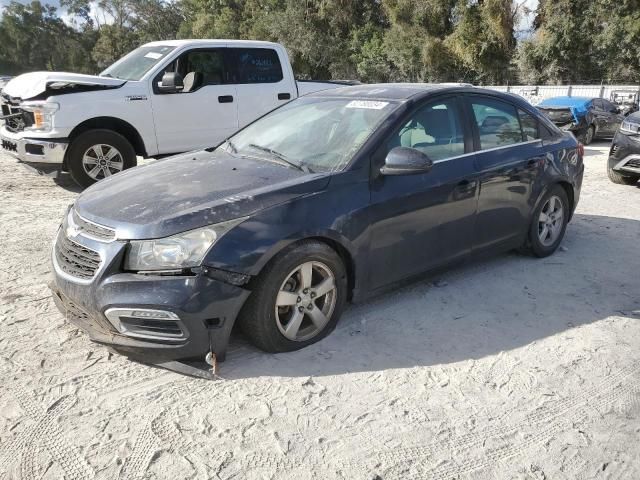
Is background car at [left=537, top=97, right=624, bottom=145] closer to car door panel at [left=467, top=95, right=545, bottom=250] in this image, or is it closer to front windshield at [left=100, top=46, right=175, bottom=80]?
front windshield at [left=100, top=46, right=175, bottom=80]

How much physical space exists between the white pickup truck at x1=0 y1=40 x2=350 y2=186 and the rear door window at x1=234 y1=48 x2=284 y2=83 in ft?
0.05

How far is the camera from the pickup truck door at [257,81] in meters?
8.54

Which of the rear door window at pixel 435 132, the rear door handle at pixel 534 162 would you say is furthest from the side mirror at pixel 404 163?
the rear door handle at pixel 534 162

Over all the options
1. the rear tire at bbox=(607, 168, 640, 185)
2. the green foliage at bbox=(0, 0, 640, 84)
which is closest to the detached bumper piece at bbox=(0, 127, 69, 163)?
the rear tire at bbox=(607, 168, 640, 185)

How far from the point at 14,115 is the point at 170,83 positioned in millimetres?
2065

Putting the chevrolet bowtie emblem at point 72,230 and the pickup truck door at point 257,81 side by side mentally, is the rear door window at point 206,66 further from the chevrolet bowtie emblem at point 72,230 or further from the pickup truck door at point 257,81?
the chevrolet bowtie emblem at point 72,230

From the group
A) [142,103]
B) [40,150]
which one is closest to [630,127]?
[142,103]

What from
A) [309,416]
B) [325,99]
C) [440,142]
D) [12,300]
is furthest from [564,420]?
[12,300]

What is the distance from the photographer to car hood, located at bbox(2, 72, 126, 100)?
23.1 ft

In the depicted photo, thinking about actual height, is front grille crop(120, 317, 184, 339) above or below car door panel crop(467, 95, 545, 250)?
below

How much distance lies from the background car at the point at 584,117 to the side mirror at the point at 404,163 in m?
11.9

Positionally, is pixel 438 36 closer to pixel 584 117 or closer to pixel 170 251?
pixel 584 117

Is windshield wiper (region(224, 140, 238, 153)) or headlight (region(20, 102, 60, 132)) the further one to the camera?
headlight (region(20, 102, 60, 132))

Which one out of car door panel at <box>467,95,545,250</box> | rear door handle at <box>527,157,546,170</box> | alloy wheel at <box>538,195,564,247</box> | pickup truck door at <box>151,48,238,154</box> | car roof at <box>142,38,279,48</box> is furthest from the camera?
car roof at <box>142,38,279,48</box>
